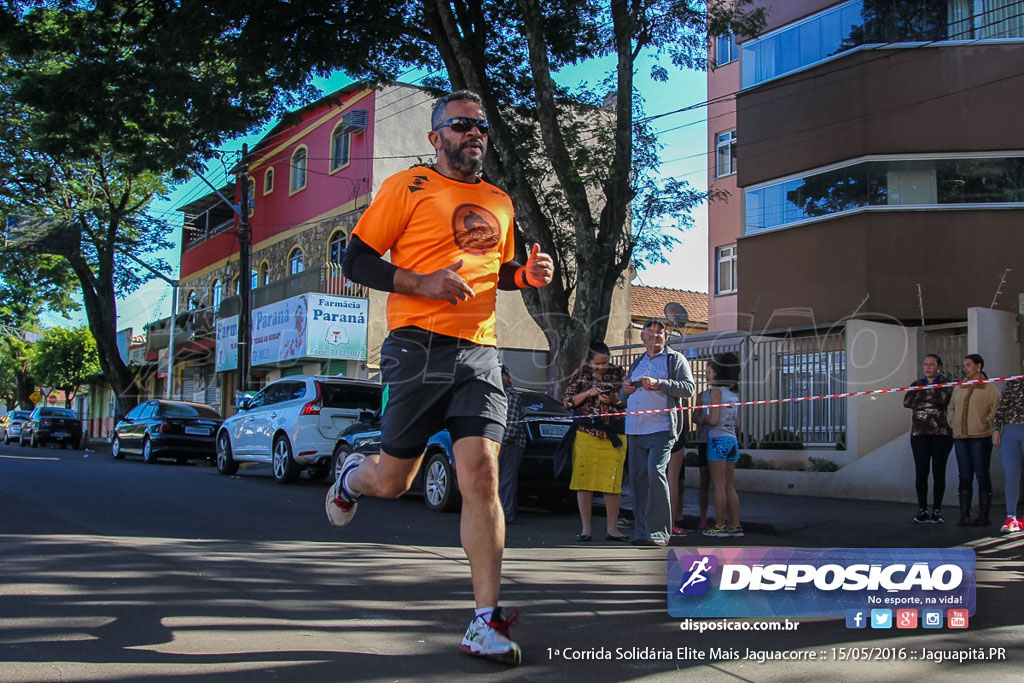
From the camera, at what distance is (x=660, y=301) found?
103 ft

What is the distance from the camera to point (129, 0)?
14.3 meters

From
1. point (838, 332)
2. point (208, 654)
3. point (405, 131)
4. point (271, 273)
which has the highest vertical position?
point (405, 131)

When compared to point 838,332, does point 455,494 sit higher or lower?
lower

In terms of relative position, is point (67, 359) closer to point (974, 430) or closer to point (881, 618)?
point (974, 430)

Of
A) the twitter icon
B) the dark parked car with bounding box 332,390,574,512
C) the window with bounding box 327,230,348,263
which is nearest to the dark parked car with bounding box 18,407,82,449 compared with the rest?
the window with bounding box 327,230,348,263

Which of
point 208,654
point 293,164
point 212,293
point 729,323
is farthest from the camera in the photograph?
point 212,293

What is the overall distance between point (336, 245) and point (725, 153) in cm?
1114

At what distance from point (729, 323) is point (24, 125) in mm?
23001

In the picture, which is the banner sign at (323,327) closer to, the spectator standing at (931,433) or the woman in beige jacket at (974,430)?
the spectator standing at (931,433)

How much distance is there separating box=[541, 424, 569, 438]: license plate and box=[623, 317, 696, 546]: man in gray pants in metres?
2.53

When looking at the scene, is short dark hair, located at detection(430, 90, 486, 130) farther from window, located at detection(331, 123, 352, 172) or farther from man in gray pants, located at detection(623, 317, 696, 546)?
Answer: window, located at detection(331, 123, 352, 172)

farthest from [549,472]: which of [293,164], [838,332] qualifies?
[293,164]

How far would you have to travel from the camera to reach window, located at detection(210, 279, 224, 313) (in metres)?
35.5

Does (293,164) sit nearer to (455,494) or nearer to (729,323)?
(729,323)
